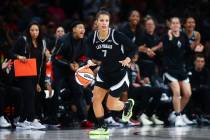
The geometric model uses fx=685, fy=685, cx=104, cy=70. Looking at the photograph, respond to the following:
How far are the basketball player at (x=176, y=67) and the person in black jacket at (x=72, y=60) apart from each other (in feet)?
7.06

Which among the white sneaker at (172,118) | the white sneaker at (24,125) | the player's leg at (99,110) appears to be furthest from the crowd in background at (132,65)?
the player's leg at (99,110)

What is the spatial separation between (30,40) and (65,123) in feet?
7.37

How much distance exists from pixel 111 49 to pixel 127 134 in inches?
69.0

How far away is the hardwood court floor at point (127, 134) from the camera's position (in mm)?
12609

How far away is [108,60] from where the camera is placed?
13.1 m

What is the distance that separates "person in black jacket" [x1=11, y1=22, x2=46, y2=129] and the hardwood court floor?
82 centimetres

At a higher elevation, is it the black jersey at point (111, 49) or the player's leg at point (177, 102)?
the black jersey at point (111, 49)

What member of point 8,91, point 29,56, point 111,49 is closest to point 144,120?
point 29,56

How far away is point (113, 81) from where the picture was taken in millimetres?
13102

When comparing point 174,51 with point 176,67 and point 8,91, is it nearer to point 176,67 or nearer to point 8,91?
point 176,67

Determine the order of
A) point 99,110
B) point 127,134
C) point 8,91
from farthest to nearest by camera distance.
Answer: point 8,91 → point 127,134 → point 99,110

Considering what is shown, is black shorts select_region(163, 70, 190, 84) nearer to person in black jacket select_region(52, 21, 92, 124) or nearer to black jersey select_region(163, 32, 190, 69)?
black jersey select_region(163, 32, 190, 69)

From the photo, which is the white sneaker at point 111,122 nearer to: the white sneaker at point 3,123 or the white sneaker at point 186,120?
the white sneaker at point 186,120

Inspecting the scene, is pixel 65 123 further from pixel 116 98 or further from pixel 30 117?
pixel 116 98
